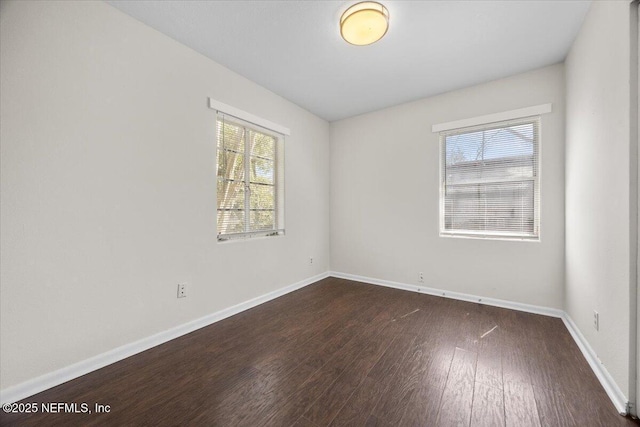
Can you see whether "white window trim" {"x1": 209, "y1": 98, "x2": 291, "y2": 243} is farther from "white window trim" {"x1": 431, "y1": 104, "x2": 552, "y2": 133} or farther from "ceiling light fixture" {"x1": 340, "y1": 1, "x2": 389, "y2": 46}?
"white window trim" {"x1": 431, "y1": 104, "x2": 552, "y2": 133}

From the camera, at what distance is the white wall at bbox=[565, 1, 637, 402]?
1476 mm

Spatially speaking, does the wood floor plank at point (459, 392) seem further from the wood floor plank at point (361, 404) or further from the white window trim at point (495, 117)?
the white window trim at point (495, 117)

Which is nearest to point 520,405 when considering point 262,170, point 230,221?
point 230,221

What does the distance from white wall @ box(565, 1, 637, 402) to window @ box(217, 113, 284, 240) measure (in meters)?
3.08

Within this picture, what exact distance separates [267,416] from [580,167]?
3112mm

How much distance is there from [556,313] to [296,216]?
3263mm

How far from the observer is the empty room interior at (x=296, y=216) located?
1523mm

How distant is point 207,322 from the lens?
2.57 m

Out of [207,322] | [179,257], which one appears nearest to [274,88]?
[179,257]

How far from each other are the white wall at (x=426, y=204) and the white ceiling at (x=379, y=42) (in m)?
0.33

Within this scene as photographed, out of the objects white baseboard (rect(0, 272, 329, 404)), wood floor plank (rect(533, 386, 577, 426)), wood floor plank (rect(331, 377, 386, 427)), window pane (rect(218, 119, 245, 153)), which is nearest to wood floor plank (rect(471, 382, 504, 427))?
wood floor plank (rect(533, 386, 577, 426))

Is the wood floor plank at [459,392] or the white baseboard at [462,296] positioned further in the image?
the white baseboard at [462,296]

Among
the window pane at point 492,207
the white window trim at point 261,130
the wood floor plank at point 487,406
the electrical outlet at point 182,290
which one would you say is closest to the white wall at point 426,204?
the window pane at point 492,207

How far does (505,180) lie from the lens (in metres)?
2.99
